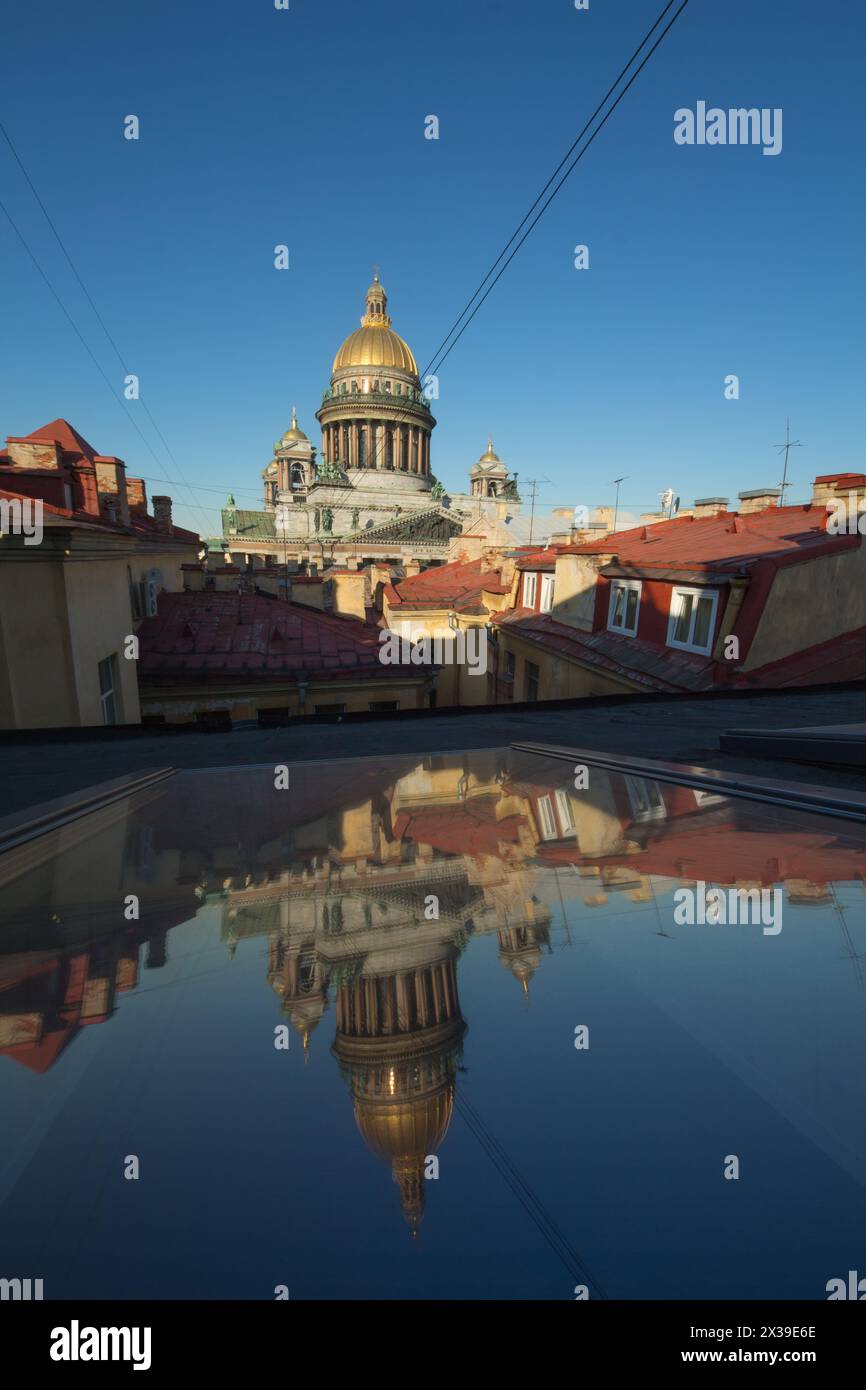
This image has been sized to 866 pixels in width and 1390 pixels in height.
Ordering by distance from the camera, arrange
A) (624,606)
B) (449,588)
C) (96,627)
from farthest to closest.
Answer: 1. (449,588)
2. (624,606)
3. (96,627)

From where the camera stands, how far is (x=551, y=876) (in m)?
2.47

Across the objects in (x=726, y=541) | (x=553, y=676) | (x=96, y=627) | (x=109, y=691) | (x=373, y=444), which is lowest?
(x=553, y=676)

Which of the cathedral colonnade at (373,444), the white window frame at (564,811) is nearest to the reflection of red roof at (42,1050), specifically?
the white window frame at (564,811)

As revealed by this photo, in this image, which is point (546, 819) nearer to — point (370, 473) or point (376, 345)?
point (370, 473)

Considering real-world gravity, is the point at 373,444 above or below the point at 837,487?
above

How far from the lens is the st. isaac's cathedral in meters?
72.1

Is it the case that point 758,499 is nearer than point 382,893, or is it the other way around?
point 382,893

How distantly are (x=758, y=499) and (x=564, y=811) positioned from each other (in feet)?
57.6

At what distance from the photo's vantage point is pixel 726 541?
13586 millimetres

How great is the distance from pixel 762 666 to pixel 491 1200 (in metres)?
11.3

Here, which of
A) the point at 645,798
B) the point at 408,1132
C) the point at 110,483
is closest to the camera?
the point at 408,1132

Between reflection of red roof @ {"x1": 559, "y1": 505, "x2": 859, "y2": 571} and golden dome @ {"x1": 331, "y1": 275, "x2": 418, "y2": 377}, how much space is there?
2731 inches

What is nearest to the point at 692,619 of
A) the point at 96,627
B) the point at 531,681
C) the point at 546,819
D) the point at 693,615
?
the point at 693,615
